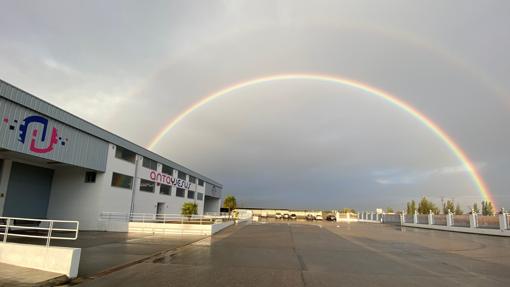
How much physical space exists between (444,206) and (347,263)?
106 m

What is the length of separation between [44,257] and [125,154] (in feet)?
81.0

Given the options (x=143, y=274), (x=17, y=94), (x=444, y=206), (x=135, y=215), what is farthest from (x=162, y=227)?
(x=444, y=206)

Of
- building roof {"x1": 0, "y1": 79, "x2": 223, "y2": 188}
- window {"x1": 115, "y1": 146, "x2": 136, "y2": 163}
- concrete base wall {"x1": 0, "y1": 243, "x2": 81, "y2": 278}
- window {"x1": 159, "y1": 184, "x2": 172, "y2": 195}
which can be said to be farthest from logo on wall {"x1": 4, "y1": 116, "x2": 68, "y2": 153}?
window {"x1": 159, "y1": 184, "x2": 172, "y2": 195}

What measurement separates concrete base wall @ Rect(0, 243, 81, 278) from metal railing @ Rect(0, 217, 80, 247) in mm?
312

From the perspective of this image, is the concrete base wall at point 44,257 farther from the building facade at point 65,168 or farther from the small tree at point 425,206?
the small tree at point 425,206

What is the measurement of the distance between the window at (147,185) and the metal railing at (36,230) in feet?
27.0

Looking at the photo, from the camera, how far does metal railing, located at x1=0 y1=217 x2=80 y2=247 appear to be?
31.2ft

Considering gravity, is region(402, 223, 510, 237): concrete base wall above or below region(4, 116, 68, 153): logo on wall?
below

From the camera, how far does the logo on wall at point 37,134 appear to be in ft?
63.6

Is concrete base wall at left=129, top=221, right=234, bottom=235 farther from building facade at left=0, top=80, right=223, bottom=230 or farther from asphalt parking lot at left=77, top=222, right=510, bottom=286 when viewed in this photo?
asphalt parking lot at left=77, top=222, right=510, bottom=286

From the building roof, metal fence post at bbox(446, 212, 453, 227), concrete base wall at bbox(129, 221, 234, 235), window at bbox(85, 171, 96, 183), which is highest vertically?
the building roof

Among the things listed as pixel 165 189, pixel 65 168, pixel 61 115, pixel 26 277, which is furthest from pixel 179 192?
pixel 26 277

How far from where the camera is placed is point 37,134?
68.0 ft

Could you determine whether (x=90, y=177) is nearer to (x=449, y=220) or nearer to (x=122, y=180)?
(x=122, y=180)
